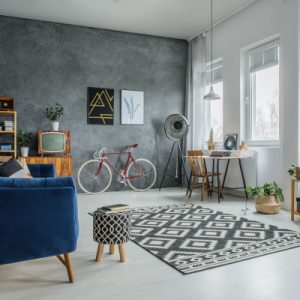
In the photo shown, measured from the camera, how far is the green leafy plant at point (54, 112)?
18.6ft

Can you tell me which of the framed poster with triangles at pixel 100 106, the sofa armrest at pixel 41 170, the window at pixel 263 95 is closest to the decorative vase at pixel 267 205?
the window at pixel 263 95

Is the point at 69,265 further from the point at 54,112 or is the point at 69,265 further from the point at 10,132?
the point at 54,112

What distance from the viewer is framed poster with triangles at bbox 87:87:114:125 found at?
6125 millimetres

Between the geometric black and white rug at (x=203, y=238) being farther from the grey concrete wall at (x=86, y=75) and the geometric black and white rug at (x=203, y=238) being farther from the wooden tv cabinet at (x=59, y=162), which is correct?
the grey concrete wall at (x=86, y=75)

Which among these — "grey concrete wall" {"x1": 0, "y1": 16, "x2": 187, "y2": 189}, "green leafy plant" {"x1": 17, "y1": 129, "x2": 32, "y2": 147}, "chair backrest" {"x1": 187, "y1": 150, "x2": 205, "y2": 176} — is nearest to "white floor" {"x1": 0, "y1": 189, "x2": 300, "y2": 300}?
"chair backrest" {"x1": 187, "y1": 150, "x2": 205, "y2": 176}

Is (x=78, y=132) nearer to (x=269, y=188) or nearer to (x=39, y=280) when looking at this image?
(x=269, y=188)

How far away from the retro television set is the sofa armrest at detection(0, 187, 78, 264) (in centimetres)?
363

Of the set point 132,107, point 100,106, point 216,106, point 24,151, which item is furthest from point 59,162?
point 216,106

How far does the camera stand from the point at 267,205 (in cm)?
413

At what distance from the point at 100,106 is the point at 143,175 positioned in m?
1.57

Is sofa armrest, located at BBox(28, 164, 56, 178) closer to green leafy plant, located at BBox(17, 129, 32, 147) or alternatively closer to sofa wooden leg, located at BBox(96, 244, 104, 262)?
sofa wooden leg, located at BBox(96, 244, 104, 262)

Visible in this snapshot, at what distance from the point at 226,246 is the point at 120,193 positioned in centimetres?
348

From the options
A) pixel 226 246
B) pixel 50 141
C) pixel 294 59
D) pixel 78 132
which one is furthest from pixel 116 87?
pixel 226 246

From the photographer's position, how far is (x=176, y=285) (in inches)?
80.2
